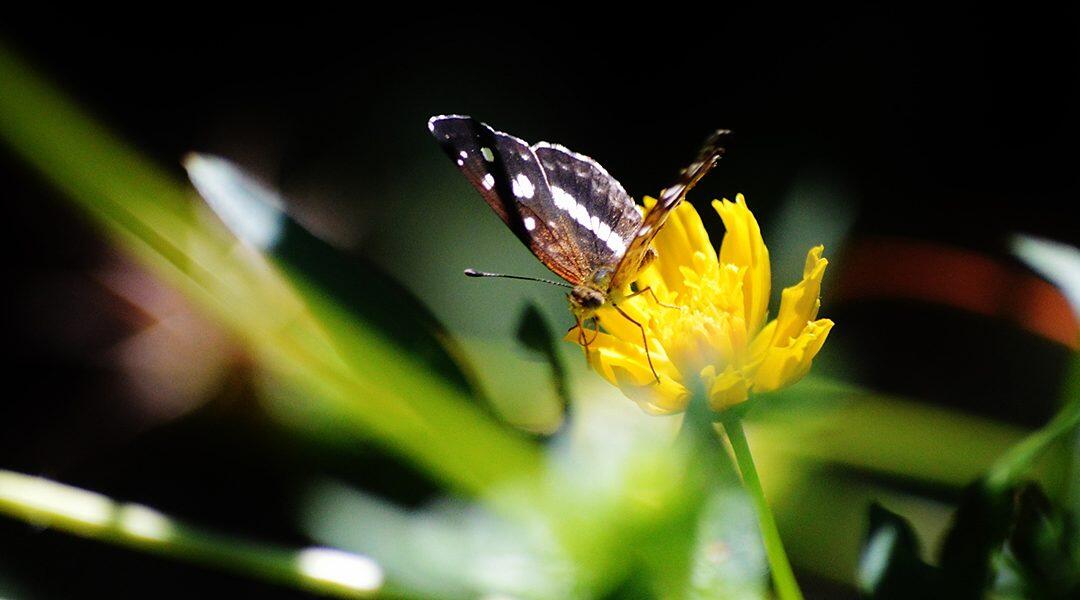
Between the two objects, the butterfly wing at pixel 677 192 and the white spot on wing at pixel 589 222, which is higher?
the white spot on wing at pixel 589 222

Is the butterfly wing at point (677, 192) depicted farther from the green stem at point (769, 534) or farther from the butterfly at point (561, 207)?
the green stem at point (769, 534)

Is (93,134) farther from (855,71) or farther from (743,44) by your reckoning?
(855,71)

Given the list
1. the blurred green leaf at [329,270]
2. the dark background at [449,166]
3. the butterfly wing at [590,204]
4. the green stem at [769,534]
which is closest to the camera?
the green stem at [769,534]

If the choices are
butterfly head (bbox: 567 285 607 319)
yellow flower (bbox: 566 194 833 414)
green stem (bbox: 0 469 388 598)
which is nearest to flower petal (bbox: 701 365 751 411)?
yellow flower (bbox: 566 194 833 414)

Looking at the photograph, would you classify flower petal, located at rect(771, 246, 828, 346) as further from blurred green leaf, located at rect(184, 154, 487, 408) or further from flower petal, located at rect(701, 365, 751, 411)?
blurred green leaf, located at rect(184, 154, 487, 408)

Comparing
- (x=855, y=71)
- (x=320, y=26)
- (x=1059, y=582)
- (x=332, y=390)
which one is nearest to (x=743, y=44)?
(x=855, y=71)

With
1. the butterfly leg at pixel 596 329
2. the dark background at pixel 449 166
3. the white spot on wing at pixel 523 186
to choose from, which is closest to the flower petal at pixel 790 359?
the butterfly leg at pixel 596 329

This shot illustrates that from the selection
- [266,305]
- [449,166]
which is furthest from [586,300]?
[449,166]
